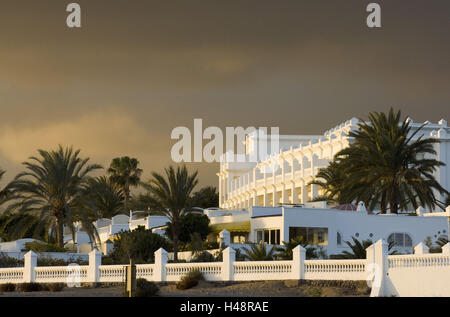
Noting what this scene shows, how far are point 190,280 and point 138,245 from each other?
13985 mm

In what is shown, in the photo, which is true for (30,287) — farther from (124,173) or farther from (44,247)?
(124,173)

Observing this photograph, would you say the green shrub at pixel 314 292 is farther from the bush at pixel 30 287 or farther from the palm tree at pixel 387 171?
the palm tree at pixel 387 171

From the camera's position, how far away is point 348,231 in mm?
58844

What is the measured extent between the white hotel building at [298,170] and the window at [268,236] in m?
16.4

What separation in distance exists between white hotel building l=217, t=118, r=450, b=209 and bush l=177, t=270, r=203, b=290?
35.7 meters

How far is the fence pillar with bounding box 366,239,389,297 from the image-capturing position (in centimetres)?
3544

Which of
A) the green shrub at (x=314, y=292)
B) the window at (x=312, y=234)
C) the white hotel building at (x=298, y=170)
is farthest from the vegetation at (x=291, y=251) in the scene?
the white hotel building at (x=298, y=170)

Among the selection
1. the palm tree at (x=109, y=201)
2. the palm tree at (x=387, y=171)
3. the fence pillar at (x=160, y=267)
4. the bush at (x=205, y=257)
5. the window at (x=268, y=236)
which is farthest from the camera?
the palm tree at (x=109, y=201)

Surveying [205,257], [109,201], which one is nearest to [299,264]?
[205,257]

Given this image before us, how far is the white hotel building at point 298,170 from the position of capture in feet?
277

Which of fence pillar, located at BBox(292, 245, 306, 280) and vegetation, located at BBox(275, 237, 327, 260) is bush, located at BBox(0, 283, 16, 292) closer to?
vegetation, located at BBox(275, 237, 327, 260)

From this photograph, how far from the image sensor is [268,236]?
59.7 m

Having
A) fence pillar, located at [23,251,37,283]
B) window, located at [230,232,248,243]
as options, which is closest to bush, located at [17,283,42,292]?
fence pillar, located at [23,251,37,283]
